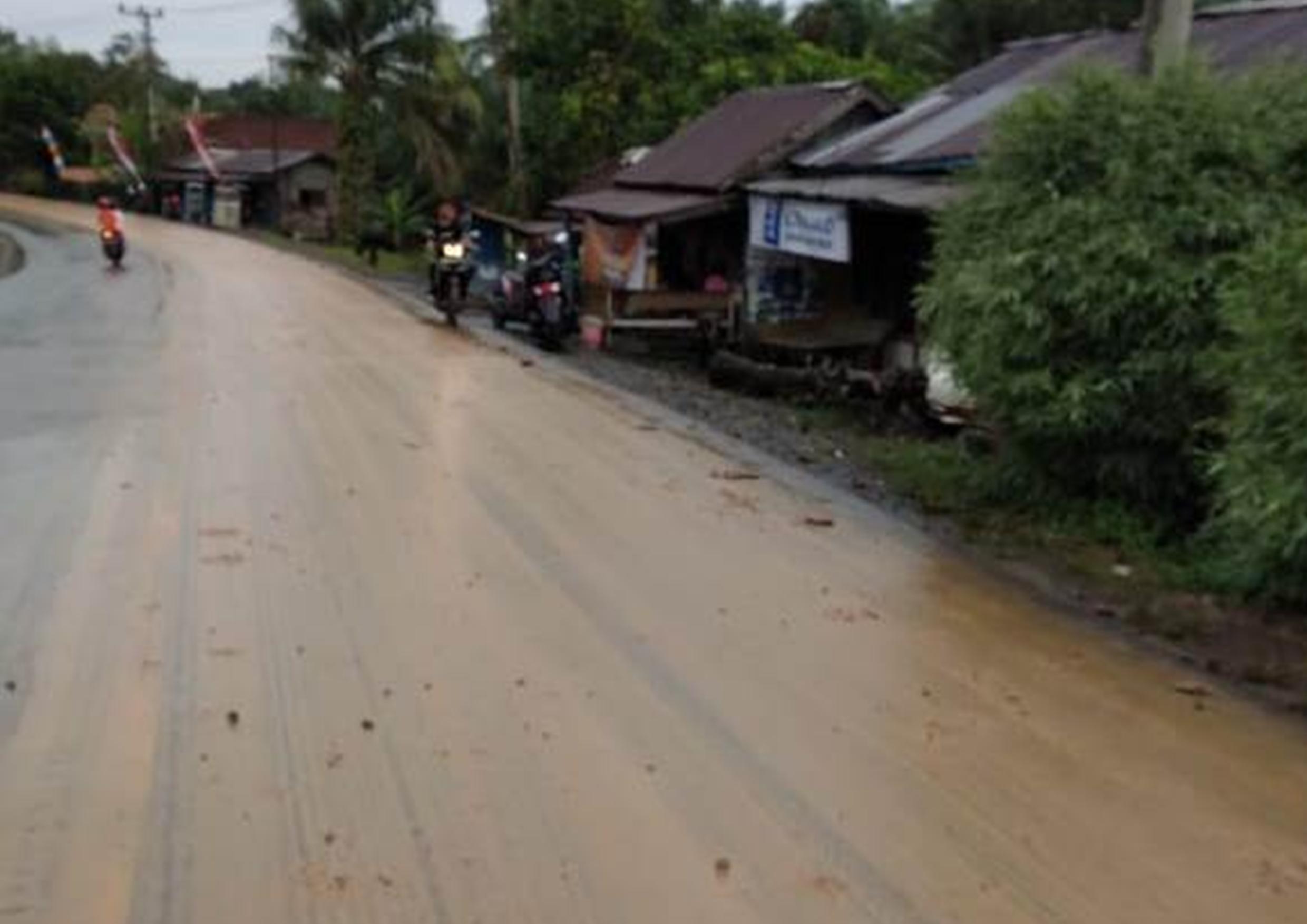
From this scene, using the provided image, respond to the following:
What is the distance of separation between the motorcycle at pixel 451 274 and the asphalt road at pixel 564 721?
44.6ft

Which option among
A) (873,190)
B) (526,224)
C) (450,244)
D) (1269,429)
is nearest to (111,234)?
(526,224)

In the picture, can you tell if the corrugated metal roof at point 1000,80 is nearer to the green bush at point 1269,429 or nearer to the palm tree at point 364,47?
the green bush at point 1269,429

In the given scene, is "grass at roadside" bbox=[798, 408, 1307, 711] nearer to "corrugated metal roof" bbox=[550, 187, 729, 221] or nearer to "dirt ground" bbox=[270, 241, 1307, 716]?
"dirt ground" bbox=[270, 241, 1307, 716]

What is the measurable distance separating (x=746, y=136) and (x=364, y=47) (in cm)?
2565

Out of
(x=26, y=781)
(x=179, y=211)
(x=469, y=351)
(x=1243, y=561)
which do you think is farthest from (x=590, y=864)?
(x=179, y=211)

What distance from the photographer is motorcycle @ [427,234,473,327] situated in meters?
24.6

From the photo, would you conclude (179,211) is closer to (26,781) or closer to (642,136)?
(642,136)

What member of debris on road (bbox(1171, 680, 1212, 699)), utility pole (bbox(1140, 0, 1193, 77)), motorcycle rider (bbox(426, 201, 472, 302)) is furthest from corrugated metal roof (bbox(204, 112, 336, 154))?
debris on road (bbox(1171, 680, 1212, 699))

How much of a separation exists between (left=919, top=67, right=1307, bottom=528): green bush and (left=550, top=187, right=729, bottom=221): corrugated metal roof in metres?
13.0

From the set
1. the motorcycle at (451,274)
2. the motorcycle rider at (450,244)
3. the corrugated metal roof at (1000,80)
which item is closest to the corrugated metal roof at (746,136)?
the corrugated metal roof at (1000,80)

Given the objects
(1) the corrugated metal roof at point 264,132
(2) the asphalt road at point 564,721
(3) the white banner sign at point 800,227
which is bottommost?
(2) the asphalt road at point 564,721

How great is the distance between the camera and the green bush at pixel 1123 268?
9.19 meters

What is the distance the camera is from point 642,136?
36.3 metres

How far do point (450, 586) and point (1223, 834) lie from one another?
404cm
